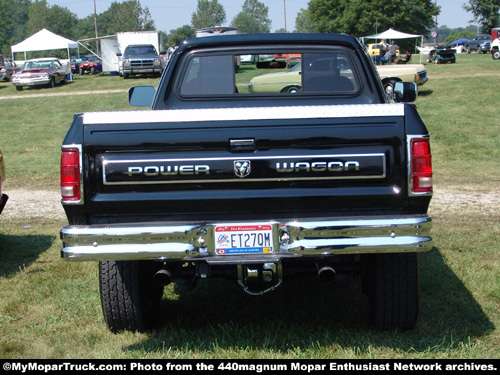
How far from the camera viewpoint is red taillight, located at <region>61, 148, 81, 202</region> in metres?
3.59

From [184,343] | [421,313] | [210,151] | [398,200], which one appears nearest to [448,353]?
[421,313]

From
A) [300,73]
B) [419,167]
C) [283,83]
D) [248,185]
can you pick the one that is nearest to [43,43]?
[283,83]

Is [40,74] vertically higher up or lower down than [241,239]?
higher up

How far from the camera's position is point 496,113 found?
640 inches

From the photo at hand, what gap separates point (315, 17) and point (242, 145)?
7826 centimetres

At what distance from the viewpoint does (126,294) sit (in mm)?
4066

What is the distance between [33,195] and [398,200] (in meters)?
7.62

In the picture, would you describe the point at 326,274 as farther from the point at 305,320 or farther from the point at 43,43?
the point at 43,43

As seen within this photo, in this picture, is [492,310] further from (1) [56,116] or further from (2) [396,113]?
(1) [56,116]

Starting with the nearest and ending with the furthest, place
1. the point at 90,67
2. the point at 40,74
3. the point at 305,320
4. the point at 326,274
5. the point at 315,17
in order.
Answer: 1. the point at 326,274
2. the point at 305,320
3. the point at 40,74
4. the point at 90,67
5. the point at 315,17

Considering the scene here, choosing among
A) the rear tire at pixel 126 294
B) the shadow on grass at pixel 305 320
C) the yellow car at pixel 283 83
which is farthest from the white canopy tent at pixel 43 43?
the rear tire at pixel 126 294

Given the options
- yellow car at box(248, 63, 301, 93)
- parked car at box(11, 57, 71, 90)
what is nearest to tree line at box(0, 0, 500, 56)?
parked car at box(11, 57, 71, 90)

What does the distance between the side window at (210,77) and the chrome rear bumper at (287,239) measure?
1767 millimetres

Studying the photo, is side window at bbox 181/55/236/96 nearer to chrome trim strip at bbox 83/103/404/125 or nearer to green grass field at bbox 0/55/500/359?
chrome trim strip at bbox 83/103/404/125
